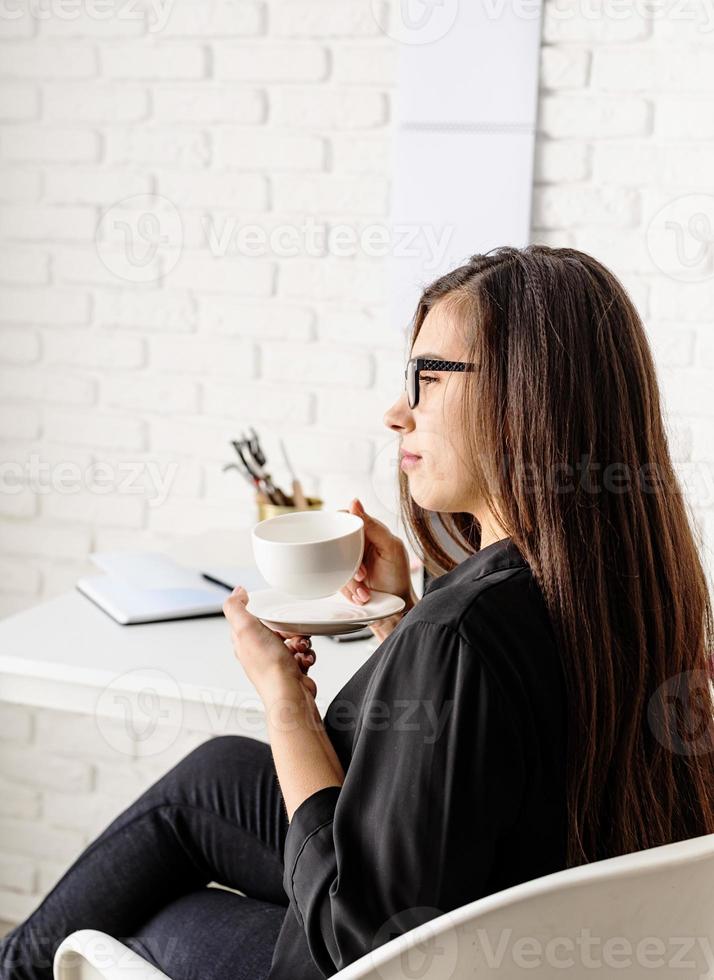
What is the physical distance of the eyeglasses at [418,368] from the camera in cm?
89

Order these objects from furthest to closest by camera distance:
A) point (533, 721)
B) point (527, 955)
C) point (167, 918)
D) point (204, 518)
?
point (204, 518)
point (167, 918)
point (533, 721)
point (527, 955)

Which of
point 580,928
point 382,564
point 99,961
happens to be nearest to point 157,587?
point 382,564

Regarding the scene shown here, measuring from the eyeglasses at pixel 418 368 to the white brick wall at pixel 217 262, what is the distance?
897 millimetres

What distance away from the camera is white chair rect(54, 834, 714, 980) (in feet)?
2.05

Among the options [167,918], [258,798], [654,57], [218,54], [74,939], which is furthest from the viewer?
[218,54]

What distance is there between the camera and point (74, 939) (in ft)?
2.87

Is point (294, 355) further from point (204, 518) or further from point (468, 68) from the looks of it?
point (468, 68)

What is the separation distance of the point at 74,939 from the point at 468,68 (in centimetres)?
140

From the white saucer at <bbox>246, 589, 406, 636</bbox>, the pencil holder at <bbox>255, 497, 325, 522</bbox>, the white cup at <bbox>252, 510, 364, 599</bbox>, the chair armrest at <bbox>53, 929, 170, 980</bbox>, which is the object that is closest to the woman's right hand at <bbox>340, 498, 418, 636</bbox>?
the white saucer at <bbox>246, 589, 406, 636</bbox>

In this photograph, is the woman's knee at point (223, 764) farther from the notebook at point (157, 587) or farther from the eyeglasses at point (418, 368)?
the eyeglasses at point (418, 368)

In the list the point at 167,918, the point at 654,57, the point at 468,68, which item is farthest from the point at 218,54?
the point at 167,918

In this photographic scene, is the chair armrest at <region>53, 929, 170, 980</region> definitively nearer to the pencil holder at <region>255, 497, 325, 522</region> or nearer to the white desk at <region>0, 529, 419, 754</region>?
the white desk at <region>0, 529, 419, 754</region>

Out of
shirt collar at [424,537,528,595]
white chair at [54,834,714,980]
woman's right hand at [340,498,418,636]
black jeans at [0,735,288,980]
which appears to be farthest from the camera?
woman's right hand at [340,498,418,636]

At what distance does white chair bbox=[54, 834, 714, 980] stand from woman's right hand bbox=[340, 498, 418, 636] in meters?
0.56
